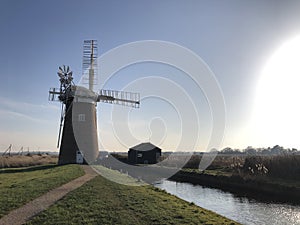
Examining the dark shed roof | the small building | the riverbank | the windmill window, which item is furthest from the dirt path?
the dark shed roof

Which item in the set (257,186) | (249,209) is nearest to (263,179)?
(257,186)

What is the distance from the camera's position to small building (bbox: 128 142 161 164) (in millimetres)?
41938

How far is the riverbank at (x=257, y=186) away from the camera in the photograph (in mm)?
15043

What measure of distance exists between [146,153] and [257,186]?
2567 centimetres

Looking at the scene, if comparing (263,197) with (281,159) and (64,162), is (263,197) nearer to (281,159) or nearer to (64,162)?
(281,159)

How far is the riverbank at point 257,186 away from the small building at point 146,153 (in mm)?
17823

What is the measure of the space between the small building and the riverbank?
17823mm

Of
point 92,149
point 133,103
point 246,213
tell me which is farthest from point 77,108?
point 246,213

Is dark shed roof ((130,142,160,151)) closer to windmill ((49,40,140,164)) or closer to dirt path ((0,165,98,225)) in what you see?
windmill ((49,40,140,164))

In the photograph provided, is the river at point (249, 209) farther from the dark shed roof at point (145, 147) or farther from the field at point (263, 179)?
the dark shed roof at point (145, 147)

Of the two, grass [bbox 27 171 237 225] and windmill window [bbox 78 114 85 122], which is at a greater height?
windmill window [bbox 78 114 85 122]

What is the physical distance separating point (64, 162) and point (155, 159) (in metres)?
17.3

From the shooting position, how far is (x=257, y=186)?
17.6 meters

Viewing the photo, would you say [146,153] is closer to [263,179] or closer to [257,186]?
[263,179]
